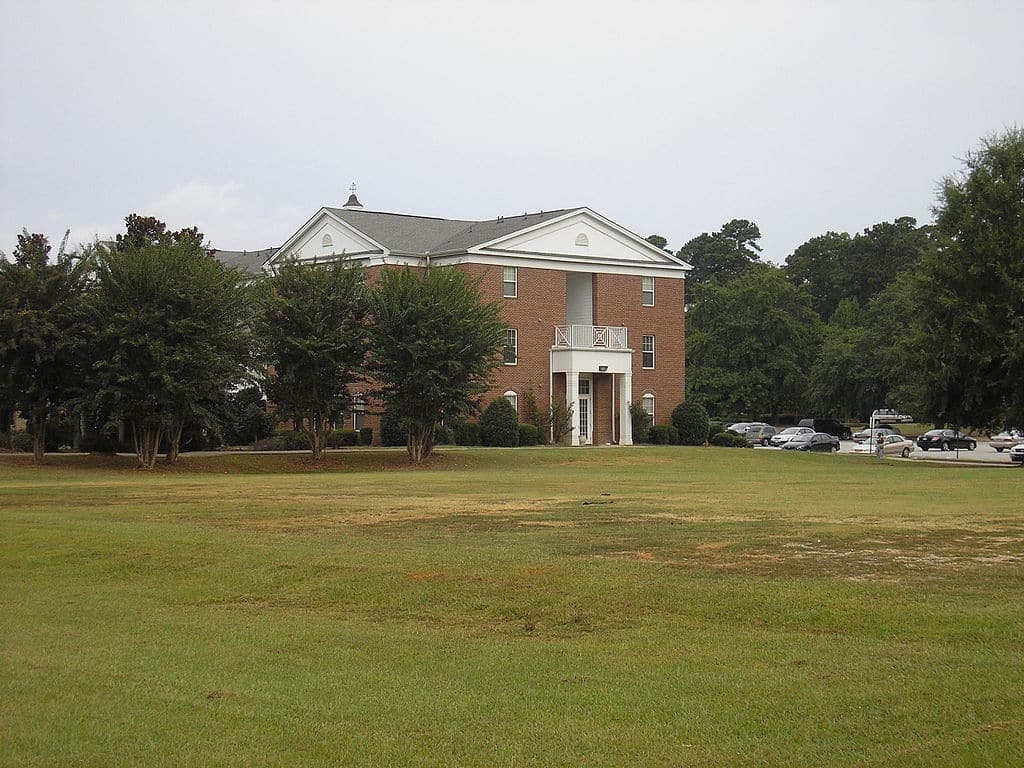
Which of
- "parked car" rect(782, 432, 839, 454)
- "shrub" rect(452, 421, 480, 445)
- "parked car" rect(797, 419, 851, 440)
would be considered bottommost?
"parked car" rect(782, 432, 839, 454)

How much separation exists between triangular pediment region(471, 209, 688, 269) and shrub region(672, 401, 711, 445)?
8.33 m

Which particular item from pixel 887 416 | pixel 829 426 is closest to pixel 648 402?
pixel 829 426

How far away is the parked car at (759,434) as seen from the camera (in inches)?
3290

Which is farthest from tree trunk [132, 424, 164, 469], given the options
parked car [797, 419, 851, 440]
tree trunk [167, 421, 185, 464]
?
parked car [797, 419, 851, 440]

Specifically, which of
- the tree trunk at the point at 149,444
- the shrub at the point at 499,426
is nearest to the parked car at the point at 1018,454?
the shrub at the point at 499,426

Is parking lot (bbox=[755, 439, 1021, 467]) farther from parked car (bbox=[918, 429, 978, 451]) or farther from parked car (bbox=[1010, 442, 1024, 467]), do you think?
parked car (bbox=[1010, 442, 1024, 467])

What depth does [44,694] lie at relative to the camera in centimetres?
1100

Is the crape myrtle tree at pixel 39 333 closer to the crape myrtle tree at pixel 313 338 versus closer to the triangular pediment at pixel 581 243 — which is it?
the crape myrtle tree at pixel 313 338

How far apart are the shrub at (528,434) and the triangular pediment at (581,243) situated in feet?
30.4

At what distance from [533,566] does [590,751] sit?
7.36m

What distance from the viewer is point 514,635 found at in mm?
13297

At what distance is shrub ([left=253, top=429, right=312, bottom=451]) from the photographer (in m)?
57.3

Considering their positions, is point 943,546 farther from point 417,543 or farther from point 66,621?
point 66,621

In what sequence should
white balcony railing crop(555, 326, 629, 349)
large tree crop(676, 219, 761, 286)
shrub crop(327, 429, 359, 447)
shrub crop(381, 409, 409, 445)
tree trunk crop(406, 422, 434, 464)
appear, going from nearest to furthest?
1. tree trunk crop(406, 422, 434, 464)
2. shrub crop(381, 409, 409, 445)
3. shrub crop(327, 429, 359, 447)
4. white balcony railing crop(555, 326, 629, 349)
5. large tree crop(676, 219, 761, 286)
